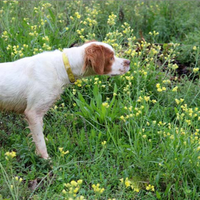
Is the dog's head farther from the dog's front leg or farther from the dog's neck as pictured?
the dog's front leg

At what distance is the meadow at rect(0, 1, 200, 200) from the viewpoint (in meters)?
2.93

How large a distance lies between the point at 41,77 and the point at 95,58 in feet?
1.78

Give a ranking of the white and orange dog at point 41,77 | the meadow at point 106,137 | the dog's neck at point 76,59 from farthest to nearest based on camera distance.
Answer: the dog's neck at point 76,59, the white and orange dog at point 41,77, the meadow at point 106,137

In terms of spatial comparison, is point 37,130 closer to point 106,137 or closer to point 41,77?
point 41,77

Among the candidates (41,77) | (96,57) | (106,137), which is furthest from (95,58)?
(106,137)

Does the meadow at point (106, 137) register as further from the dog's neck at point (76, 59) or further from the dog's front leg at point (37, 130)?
the dog's neck at point (76, 59)

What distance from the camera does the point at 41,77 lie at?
3336 mm

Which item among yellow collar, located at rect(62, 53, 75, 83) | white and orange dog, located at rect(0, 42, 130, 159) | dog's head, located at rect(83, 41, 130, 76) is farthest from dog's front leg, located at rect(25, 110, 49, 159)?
dog's head, located at rect(83, 41, 130, 76)

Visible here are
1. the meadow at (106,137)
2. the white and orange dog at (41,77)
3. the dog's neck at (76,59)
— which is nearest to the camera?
the meadow at (106,137)

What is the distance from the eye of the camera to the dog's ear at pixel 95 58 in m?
3.38

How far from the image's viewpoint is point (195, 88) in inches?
168

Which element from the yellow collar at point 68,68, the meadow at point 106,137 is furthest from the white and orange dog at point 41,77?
the meadow at point 106,137

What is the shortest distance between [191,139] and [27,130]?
5.79ft

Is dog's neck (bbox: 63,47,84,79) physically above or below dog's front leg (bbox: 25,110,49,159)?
above
